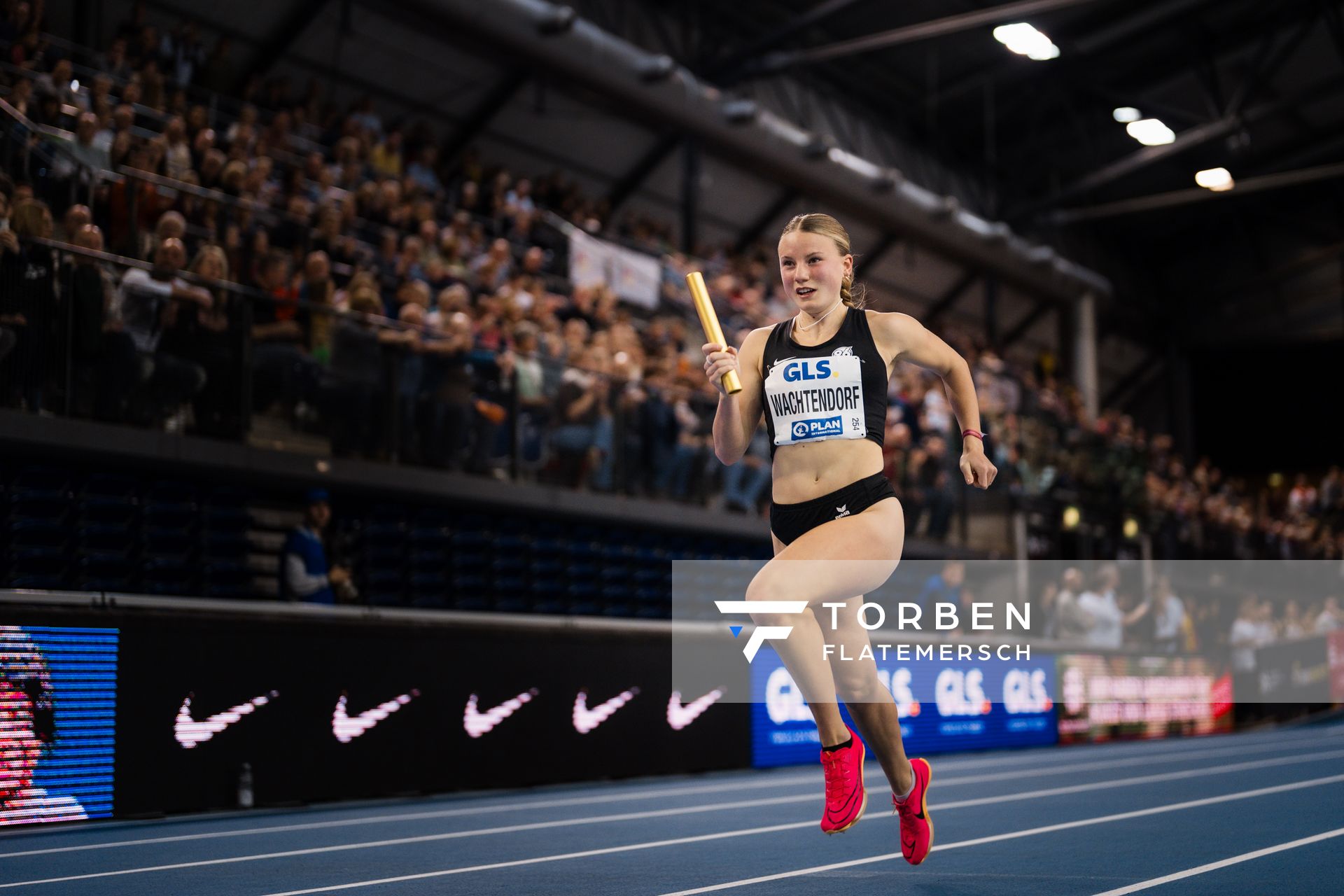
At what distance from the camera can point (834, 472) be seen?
4730 mm

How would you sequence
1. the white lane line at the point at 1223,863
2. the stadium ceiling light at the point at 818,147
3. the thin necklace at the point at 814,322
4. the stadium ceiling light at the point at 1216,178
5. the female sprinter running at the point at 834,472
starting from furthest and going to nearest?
the stadium ceiling light at the point at 1216,178
the stadium ceiling light at the point at 818,147
the thin necklace at the point at 814,322
the female sprinter running at the point at 834,472
the white lane line at the point at 1223,863

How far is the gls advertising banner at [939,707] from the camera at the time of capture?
43.1ft

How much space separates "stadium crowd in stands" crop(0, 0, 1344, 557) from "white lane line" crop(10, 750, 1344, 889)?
420 centimetres

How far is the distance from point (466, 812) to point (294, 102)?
32.8ft

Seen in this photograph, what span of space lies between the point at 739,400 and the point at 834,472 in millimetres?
438

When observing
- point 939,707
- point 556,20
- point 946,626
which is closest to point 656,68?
point 556,20

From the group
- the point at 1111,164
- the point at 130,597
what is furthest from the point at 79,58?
the point at 1111,164

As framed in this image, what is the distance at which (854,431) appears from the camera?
15.6 feet

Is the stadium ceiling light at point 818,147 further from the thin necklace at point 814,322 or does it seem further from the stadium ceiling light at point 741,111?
the thin necklace at point 814,322

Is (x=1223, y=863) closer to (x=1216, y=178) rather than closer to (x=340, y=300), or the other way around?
(x=340, y=300)

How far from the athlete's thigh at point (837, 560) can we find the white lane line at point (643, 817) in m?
2.92

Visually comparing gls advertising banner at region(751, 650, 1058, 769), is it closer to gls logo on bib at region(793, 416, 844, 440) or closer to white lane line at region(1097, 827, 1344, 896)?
white lane line at region(1097, 827, 1344, 896)

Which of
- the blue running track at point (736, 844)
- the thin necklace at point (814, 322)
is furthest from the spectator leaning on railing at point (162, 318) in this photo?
the thin necklace at point (814, 322)

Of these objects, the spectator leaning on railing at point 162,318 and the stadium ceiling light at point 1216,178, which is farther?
the stadium ceiling light at point 1216,178
